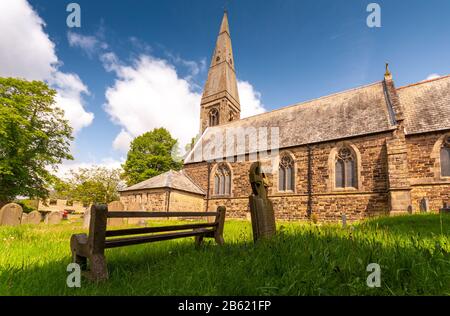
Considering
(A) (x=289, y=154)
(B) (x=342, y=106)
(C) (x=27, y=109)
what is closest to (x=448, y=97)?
(B) (x=342, y=106)

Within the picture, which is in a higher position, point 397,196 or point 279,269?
point 397,196

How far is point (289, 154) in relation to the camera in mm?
18172

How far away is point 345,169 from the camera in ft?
51.7

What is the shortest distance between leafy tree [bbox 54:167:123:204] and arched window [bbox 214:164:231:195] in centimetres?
1933

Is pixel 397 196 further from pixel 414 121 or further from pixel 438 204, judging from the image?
pixel 414 121

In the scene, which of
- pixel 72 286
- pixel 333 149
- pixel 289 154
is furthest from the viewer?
pixel 289 154

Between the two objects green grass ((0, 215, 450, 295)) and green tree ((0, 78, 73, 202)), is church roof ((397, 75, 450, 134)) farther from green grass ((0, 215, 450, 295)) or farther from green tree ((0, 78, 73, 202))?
green tree ((0, 78, 73, 202))

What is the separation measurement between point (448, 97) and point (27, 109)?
31.6 metres

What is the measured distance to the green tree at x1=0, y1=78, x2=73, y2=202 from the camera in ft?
58.4

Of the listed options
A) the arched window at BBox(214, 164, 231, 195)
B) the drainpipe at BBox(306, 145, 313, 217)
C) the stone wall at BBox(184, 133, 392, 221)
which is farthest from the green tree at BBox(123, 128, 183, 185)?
the drainpipe at BBox(306, 145, 313, 217)
